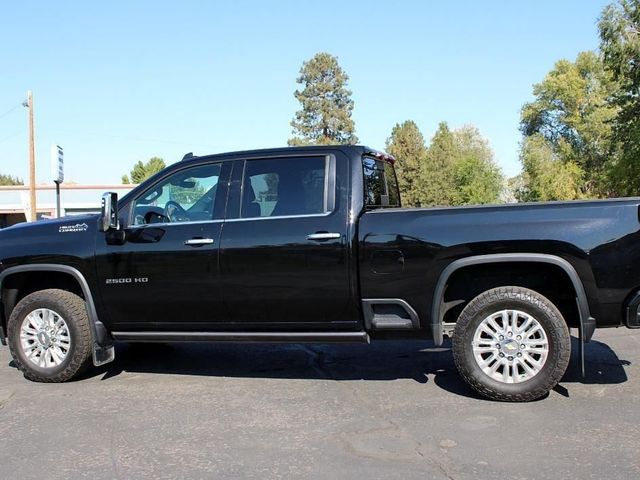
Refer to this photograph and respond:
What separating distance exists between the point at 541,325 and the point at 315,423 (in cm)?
191

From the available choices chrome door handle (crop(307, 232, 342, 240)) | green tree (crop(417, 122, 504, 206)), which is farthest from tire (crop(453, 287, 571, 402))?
green tree (crop(417, 122, 504, 206))

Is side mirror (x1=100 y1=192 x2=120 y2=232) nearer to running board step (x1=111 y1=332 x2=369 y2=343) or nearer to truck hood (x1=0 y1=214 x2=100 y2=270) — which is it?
truck hood (x1=0 y1=214 x2=100 y2=270)

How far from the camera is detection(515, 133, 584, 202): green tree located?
4803 cm

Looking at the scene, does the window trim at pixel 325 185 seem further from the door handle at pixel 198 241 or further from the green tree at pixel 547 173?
the green tree at pixel 547 173

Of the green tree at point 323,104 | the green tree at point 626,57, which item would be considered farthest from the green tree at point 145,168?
the green tree at point 626,57

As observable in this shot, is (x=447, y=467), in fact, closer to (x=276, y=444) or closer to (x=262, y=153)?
(x=276, y=444)

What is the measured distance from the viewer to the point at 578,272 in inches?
183

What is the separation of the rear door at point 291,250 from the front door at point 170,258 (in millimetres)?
162

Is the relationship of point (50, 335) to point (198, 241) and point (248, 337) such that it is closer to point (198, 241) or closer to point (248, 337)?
point (198, 241)

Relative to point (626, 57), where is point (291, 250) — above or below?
below

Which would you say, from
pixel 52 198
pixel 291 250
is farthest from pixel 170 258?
pixel 52 198

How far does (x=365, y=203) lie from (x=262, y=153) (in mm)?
1053

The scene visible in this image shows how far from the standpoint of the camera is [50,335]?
570cm

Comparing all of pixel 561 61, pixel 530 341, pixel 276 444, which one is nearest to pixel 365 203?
pixel 530 341
